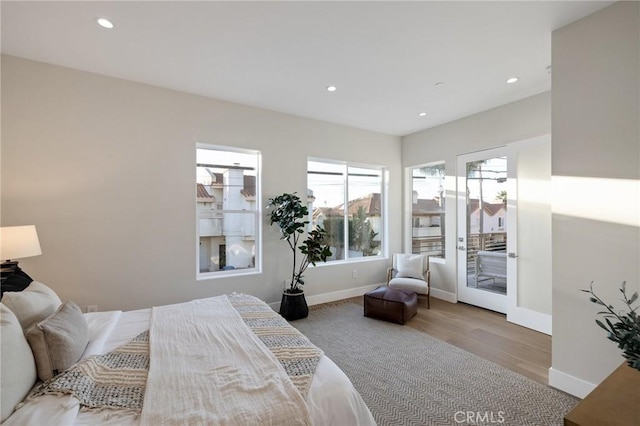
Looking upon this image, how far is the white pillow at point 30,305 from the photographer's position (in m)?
1.50

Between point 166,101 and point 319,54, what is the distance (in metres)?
1.97

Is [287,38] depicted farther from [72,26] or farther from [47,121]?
[47,121]

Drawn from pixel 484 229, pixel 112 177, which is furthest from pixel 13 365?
pixel 484 229

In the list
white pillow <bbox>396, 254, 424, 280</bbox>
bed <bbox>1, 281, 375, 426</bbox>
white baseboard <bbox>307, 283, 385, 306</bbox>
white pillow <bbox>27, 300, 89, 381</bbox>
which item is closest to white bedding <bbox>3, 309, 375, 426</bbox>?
bed <bbox>1, 281, 375, 426</bbox>

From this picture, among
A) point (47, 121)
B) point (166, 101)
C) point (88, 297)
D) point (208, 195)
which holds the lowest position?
point (88, 297)

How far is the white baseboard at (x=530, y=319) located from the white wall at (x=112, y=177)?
11.0 feet

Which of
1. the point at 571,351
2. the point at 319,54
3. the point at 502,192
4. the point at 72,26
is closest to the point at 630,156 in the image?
the point at 571,351

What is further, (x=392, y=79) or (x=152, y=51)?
(x=392, y=79)

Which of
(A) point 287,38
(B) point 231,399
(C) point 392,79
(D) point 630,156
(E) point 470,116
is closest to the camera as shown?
(B) point 231,399

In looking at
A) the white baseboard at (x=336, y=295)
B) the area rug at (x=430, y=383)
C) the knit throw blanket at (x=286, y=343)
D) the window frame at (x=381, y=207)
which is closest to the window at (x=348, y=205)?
the window frame at (x=381, y=207)

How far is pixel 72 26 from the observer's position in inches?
89.2

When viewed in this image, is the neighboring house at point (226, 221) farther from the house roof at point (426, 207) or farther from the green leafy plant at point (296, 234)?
the house roof at point (426, 207)

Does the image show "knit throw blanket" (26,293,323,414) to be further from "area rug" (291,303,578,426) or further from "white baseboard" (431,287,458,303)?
"white baseboard" (431,287,458,303)

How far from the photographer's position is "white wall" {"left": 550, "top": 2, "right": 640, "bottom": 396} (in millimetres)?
1982
